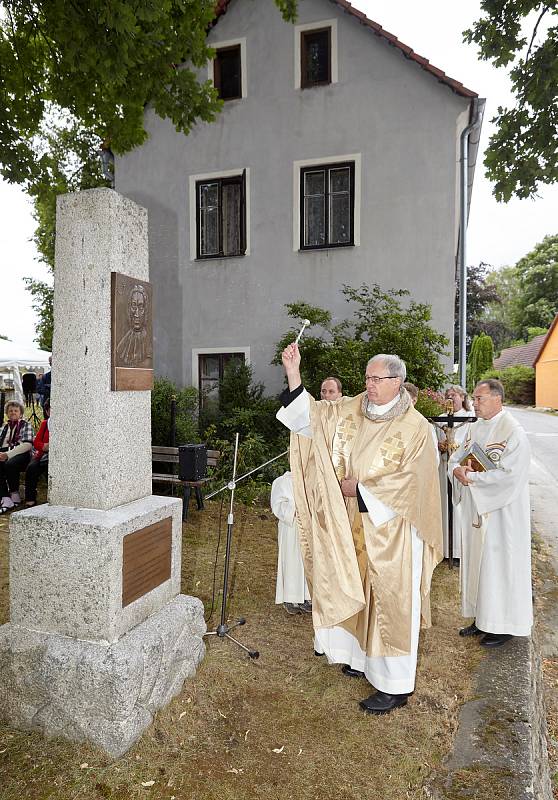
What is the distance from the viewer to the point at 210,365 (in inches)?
456

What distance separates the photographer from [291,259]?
35.4 ft

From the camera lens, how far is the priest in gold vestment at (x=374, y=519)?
133 inches

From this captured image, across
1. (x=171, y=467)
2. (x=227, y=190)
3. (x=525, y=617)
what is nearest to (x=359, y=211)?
(x=227, y=190)

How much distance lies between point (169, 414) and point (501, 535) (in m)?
6.86

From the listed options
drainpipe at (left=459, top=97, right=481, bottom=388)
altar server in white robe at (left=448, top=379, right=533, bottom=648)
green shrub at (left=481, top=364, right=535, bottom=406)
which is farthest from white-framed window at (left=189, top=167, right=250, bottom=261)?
green shrub at (left=481, top=364, right=535, bottom=406)

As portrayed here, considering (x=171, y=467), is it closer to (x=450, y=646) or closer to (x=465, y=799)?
(x=450, y=646)

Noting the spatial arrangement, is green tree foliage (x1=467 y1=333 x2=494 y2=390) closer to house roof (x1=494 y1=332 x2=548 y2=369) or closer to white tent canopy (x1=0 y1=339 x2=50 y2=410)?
house roof (x1=494 y1=332 x2=548 y2=369)

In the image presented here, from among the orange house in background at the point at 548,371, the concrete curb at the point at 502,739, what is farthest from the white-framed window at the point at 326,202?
the orange house in background at the point at 548,371

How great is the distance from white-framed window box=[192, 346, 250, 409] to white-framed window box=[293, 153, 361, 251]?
2411 mm

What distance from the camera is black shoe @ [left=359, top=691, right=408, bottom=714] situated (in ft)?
10.9

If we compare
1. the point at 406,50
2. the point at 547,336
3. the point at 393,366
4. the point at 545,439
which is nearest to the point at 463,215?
the point at 406,50

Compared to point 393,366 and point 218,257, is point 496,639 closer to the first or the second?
point 393,366

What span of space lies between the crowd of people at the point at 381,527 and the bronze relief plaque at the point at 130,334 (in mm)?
872

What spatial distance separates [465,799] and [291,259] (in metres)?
9.42
